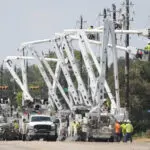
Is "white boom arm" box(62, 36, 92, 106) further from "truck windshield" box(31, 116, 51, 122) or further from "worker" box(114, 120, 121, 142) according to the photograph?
"worker" box(114, 120, 121, 142)

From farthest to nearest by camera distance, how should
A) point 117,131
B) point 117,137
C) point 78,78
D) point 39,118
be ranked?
1. point 78,78
2. point 39,118
3. point 117,137
4. point 117,131

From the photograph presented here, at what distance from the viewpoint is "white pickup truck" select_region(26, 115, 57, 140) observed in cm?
4816

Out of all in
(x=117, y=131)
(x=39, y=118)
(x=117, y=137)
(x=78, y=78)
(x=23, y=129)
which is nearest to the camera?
(x=117, y=131)

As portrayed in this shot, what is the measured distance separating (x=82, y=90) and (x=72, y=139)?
481 inches

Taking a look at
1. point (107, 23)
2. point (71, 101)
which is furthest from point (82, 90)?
point (107, 23)

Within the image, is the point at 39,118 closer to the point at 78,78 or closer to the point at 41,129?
→ the point at 41,129

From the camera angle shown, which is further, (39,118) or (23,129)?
(23,129)

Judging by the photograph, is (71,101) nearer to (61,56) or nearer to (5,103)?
(61,56)

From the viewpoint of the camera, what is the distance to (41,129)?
48.1 m

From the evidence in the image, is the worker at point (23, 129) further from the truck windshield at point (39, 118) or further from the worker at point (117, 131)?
the worker at point (117, 131)

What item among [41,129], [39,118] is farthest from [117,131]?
[39,118]

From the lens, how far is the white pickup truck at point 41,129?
48156mm

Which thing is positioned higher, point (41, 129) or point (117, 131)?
point (41, 129)

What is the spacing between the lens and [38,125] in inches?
1896
